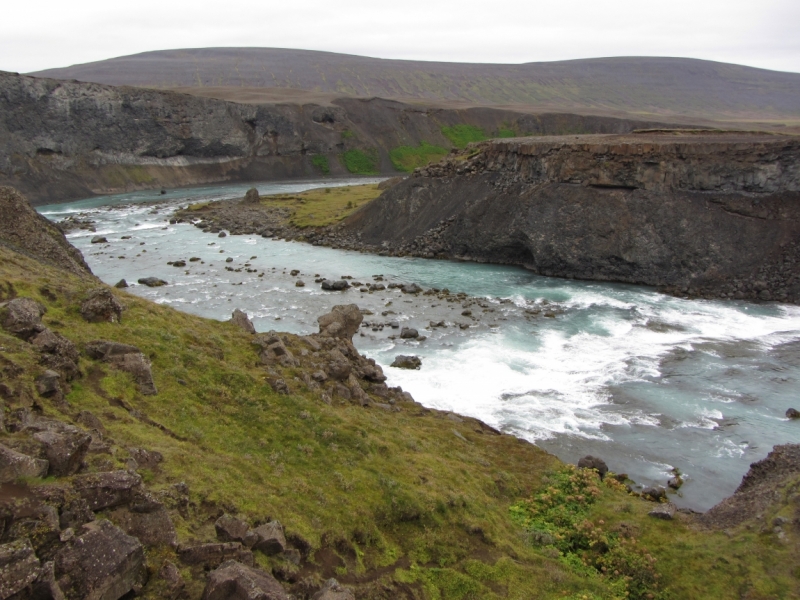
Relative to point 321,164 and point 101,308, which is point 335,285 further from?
point 321,164

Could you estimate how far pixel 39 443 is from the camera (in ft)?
37.5

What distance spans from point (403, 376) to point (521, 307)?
15.4m

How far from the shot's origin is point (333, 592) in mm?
12352

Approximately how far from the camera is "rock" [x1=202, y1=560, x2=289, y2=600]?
10.7 meters

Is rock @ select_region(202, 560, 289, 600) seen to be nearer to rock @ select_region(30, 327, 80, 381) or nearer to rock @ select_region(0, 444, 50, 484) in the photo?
rock @ select_region(0, 444, 50, 484)

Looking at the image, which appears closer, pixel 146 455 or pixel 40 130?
pixel 146 455

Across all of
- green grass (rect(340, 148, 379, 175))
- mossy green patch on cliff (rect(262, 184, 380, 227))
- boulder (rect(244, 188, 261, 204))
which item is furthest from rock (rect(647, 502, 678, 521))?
green grass (rect(340, 148, 379, 175))

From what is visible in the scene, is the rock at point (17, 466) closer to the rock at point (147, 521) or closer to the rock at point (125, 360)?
the rock at point (147, 521)

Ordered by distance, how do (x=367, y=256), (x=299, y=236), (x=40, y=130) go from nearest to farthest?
(x=367, y=256)
(x=299, y=236)
(x=40, y=130)

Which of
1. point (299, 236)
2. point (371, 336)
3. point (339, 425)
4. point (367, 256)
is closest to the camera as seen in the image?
point (339, 425)

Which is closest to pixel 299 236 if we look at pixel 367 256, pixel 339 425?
pixel 367 256

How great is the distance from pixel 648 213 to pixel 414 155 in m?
81.7

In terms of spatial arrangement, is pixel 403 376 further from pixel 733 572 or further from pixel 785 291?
pixel 785 291

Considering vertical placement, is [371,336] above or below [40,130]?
below
